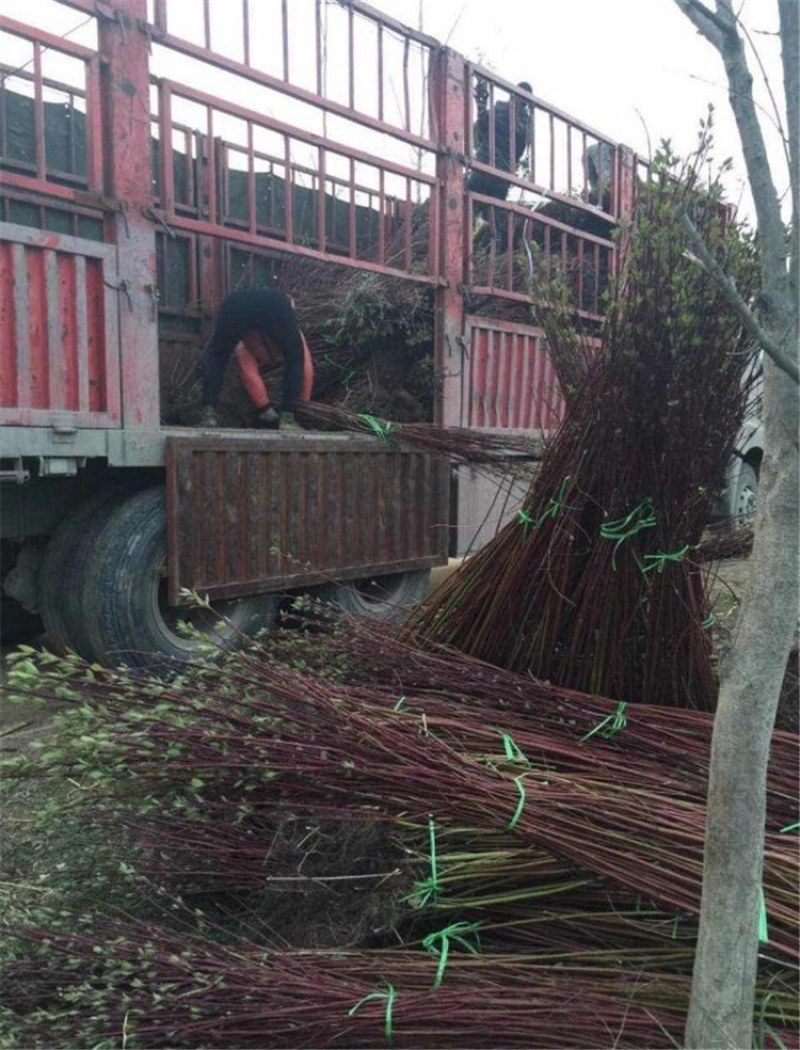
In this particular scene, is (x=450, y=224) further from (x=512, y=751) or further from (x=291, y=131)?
(x=512, y=751)

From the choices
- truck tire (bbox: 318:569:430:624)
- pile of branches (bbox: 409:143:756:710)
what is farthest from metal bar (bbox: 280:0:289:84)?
truck tire (bbox: 318:569:430:624)

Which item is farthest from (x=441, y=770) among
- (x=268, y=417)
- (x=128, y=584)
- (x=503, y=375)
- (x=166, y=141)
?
(x=503, y=375)

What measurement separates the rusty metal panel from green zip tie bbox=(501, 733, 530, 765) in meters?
1.68

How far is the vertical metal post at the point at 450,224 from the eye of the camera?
5.38 meters

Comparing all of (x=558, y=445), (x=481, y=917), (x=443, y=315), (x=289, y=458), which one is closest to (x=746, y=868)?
(x=481, y=917)

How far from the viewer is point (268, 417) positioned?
17.1 feet

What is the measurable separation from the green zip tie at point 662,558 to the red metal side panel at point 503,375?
3129 mm

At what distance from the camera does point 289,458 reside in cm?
462

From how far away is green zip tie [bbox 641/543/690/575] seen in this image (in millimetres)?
2582

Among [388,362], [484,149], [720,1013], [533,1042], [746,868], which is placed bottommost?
[533,1042]

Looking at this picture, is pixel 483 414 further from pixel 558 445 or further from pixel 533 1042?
pixel 533 1042

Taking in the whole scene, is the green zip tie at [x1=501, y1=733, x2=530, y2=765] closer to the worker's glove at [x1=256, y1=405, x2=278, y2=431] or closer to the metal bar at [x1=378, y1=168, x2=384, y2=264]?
the worker's glove at [x1=256, y1=405, x2=278, y2=431]

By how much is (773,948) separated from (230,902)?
117 cm

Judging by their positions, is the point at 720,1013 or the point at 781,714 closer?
the point at 720,1013
